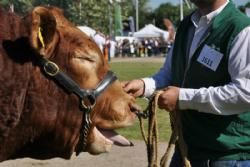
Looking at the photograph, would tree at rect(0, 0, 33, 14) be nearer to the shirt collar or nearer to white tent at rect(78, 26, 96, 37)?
white tent at rect(78, 26, 96, 37)

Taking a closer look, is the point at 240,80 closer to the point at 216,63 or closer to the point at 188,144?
the point at 216,63

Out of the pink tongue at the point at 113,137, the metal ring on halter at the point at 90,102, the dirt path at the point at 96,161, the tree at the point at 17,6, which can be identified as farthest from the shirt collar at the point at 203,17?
the dirt path at the point at 96,161

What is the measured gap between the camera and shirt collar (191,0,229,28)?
14.3ft

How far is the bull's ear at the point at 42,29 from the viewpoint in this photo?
118 inches

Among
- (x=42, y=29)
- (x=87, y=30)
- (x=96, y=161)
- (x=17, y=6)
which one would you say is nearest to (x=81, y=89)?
(x=42, y=29)

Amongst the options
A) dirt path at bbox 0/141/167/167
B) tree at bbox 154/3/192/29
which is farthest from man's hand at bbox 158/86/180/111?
tree at bbox 154/3/192/29

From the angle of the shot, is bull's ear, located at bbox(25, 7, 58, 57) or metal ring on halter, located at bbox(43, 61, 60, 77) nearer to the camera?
bull's ear, located at bbox(25, 7, 58, 57)

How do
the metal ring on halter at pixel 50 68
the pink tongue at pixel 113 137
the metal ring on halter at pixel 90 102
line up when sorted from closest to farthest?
the metal ring on halter at pixel 50 68 → the metal ring on halter at pixel 90 102 → the pink tongue at pixel 113 137

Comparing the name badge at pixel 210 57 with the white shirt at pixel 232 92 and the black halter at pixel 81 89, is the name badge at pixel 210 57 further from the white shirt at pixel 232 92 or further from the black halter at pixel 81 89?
the black halter at pixel 81 89

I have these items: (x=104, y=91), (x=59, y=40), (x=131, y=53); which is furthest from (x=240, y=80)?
(x=131, y=53)

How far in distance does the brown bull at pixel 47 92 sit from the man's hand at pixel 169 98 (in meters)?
0.73

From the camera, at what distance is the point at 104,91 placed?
3373 mm

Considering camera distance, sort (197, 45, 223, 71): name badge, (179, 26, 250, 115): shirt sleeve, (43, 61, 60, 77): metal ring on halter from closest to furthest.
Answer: (43, 61, 60, 77): metal ring on halter
(179, 26, 250, 115): shirt sleeve
(197, 45, 223, 71): name badge

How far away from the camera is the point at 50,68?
3145 mm
